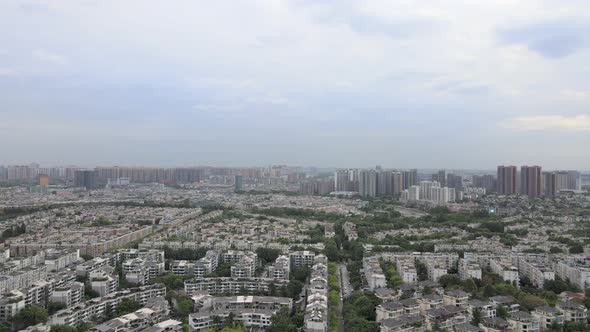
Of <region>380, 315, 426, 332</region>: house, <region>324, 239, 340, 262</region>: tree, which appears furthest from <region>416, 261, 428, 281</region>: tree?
<region>380, 315, 426, 332</region>: house

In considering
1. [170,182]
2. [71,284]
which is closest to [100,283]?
[71,284]

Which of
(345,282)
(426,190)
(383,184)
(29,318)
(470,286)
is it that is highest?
(383,184)

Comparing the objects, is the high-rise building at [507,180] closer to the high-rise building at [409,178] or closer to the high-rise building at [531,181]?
the high-rise building at [531,181]

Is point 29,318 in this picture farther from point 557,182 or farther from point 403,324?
point 557,182

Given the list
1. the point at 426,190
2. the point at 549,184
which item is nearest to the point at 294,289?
the point at 426,190

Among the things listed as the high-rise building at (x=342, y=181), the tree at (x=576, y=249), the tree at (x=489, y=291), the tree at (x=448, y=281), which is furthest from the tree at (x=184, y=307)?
the high-rise building at (x=342, y=181)

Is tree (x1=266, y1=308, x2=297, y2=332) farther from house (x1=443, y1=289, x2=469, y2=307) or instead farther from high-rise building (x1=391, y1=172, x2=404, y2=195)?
high-rise building (x1=391, y1=172, x2=404, y2=195)
